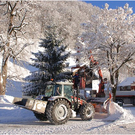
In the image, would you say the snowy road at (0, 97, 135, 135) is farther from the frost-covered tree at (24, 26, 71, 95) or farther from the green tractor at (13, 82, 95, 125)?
the frost-covered tree at (24, 26, 71, 95)

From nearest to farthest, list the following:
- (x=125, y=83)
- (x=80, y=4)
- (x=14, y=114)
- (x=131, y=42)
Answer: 1. (x=14, y=114)
2. (x=131, y=42)
3. (x=125, y=83)
4. (x=80, y=4)

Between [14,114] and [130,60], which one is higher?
[130,60]

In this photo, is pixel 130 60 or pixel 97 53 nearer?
pixel 130 60

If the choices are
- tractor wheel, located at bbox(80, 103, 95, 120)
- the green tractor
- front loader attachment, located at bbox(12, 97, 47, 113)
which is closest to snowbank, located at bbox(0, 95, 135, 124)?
tractor wheel, located at bbox(80, 103, 95, 120)

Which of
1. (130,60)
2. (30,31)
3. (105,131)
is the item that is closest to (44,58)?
(30,31)

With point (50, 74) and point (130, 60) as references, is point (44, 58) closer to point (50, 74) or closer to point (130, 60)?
point (50, 74)

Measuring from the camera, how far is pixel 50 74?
19031 millimetres

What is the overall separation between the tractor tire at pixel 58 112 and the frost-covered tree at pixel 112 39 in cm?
741

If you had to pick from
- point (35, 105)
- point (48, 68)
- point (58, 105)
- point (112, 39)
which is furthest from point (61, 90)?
point (48, 68)

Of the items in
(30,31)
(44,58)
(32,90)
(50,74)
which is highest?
(30,31)

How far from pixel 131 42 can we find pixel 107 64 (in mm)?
2652

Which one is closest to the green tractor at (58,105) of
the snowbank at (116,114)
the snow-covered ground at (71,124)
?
the snow-covered ground at (71,124)

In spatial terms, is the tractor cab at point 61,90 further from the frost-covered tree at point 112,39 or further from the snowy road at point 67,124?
the frost-covered tree at point 112,39

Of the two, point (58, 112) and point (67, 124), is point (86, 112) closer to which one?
point (67, 124)
